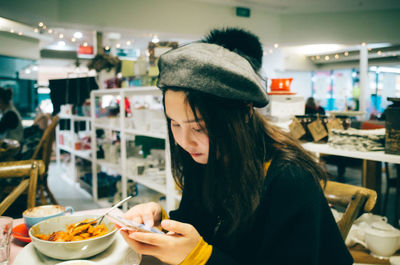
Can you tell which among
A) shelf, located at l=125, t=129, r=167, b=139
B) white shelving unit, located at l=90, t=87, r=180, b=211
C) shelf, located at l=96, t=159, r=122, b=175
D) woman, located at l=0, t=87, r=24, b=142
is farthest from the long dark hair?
woman, located at l=0, t=87, r=24, b=142

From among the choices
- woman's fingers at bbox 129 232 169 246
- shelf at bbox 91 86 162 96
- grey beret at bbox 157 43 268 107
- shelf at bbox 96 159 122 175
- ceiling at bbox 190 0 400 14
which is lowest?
shelf at bbox 96 159 122 175

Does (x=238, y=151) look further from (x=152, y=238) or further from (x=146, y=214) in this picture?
(x=146, y=214)

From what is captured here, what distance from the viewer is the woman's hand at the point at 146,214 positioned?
105 centimetres

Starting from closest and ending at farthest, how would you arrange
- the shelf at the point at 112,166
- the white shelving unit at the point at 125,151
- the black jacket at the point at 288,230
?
1. the black jacket at the point at 288,230
2. the white shelving unit at the point at 125,151
3. the shelf at the point at 112,166

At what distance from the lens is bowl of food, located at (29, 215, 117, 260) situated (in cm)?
83

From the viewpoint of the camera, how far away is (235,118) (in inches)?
33.0

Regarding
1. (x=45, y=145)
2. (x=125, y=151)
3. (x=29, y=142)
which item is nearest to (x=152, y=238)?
(x=125, y=151)

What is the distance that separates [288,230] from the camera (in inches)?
30.9

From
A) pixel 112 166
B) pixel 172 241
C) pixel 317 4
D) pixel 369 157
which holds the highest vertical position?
pixel 317 4

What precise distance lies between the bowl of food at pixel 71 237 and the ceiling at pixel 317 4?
6.49m

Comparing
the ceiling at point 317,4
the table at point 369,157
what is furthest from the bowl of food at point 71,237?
the ceiling at point 317,4

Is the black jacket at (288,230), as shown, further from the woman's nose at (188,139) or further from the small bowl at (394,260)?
the small bowl at (394,260)

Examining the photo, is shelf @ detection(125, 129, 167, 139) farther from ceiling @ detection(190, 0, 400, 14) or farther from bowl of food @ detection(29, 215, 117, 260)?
ceiling @ detection(190, 0, 400, 14)

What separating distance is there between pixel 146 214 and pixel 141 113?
2316 mm
